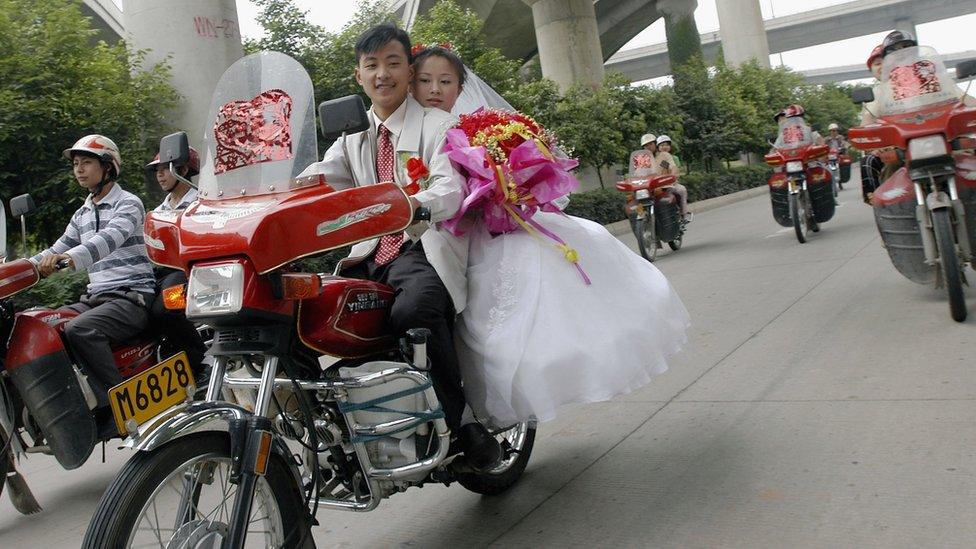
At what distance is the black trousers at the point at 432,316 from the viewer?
3119 millimetres

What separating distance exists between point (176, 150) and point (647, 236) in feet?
32.0

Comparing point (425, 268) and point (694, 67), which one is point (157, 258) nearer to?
point (425, 268)

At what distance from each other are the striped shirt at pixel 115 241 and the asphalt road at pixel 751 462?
47.7 inches

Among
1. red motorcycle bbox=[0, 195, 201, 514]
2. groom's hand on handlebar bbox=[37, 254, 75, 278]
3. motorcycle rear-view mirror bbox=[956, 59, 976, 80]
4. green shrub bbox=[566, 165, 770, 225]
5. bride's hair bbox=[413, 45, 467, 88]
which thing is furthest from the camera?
green shrub bbox=[566, 165, 770, 225]

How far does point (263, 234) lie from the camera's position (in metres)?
2.61

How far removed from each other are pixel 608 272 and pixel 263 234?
156cm

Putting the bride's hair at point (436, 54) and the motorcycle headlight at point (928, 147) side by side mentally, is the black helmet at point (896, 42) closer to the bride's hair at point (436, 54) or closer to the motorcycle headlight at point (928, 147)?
the motorcycle headlight at point (928, 147)

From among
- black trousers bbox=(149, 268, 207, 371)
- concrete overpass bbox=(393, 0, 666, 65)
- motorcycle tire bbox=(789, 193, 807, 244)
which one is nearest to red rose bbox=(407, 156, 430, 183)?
black trousers bbox=(149, 268, 207, 371)

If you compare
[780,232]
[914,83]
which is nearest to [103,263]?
[914,83]

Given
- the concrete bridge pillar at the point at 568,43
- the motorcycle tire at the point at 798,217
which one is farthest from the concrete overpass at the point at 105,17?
the motorcycle tire at the point at 798,217

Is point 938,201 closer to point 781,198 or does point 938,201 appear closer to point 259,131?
point 259,131

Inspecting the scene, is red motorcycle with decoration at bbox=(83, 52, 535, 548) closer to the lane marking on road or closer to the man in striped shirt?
the man in striped shirt

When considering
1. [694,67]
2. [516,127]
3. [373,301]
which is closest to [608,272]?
[516,127]

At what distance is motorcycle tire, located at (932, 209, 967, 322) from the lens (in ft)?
17.9
